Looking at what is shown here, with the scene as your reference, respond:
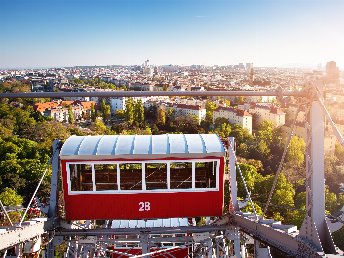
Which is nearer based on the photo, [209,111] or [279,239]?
[279,239]

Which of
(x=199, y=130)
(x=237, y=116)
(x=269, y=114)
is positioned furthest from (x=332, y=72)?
(x=269, y=114)

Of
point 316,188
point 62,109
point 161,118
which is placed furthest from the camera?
point 62,109

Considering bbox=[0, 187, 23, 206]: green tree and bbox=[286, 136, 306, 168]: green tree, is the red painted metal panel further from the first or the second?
bbox=[286, 136, 306, 168]: green tree

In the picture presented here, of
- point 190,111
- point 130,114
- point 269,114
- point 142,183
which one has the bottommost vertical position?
point 269,114

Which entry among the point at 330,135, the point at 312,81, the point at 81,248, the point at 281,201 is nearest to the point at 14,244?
the point at 81,248

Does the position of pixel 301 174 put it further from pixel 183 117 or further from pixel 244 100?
pixel 244 100

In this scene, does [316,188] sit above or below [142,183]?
above

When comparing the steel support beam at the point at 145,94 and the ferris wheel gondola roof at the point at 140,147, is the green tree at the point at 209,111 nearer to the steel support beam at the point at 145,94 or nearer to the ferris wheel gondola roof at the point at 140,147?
the ferris wheel gondola roof at the point at 140,147

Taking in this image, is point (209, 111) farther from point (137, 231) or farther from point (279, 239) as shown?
point (279, 239)

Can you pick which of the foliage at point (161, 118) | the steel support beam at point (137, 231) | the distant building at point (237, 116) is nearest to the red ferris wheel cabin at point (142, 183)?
the steel support beam at point (137, 231)
